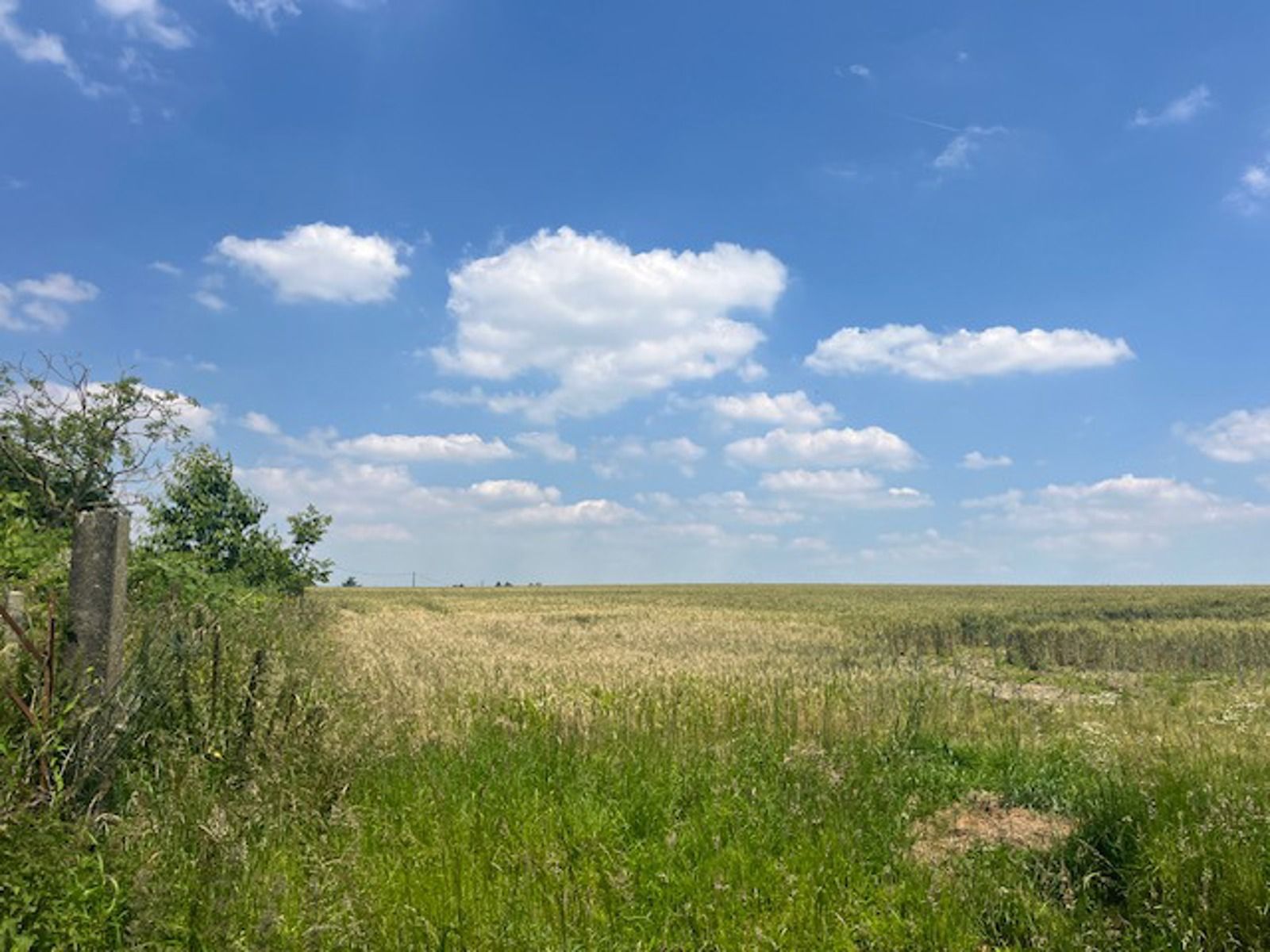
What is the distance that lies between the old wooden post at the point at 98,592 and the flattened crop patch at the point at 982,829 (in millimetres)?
5216

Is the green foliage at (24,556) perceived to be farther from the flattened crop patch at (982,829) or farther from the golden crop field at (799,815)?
the flattened crop patch at (982,829)

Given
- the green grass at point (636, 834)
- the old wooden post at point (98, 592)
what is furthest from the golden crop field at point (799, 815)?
the old wooden post at point (98, 592)

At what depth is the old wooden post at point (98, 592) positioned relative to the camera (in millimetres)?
5359

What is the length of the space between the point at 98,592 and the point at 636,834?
3.82 metres

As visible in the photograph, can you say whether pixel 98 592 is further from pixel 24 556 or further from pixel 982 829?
pixel 982 829

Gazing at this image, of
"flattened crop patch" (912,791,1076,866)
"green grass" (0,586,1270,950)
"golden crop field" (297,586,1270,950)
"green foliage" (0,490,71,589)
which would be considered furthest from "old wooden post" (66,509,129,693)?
"flattened crop patch" (912,791,1076,866)

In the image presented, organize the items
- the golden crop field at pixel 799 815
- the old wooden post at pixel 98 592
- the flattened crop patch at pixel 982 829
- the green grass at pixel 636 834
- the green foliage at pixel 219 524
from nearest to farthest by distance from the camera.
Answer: the green grass at pixel 636 834
the golden crop field at pixel 799 815
the old wooden post at pixel 98 592
the flattened crop patch at pixel 982 829
the green foliage at pixel 219 524

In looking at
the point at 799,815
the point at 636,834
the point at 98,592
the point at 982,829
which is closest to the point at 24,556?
the point at 98,592

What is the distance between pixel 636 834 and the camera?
6176 millimetres

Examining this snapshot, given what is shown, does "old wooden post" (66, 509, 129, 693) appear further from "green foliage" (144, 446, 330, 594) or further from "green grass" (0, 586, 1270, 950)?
"green foliage" (144, 446, 330, 594)

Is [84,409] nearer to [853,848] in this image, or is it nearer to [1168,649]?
[853,848]

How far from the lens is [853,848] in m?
5.59

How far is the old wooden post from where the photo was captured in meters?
5.36

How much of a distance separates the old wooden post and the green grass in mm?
770
